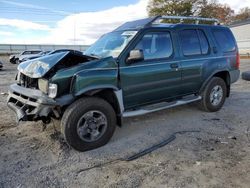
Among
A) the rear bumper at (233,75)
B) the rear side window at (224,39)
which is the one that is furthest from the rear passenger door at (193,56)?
the rear bumper at (233,75)

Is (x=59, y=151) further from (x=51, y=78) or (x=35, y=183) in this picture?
(x=51, y=78)

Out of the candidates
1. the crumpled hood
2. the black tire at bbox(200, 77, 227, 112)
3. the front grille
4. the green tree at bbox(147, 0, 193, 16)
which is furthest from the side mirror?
the green tree at bbox(147, 0, 193, 16)

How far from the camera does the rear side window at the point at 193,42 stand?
511 centimetres

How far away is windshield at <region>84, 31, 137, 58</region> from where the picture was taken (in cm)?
439

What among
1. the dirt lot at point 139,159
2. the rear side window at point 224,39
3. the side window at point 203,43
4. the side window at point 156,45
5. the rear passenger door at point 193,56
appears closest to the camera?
the dirt lot at point 139,159

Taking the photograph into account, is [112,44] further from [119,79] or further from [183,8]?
[183,8]

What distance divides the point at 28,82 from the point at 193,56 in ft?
10.8

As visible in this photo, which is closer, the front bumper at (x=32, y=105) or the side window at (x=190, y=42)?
the front bumper at (x=32, y=105)

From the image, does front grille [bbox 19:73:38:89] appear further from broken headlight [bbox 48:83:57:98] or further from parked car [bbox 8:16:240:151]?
broken headlight [bbox 48:83:57:98]

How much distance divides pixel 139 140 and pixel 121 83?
103 centimetres

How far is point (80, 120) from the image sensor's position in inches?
148

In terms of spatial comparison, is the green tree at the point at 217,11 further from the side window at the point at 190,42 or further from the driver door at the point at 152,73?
the driver door at the point at 152,73

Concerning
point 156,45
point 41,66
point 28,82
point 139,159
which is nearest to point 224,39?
point 156,45

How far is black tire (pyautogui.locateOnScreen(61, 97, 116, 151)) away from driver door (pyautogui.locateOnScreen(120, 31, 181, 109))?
0.47m
